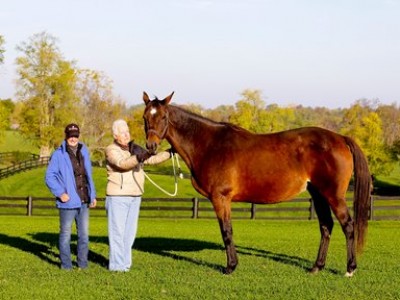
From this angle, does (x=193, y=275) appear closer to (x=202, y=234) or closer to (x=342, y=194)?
(x=342, y=194)

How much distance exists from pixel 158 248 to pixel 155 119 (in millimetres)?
4676

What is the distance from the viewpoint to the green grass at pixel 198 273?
25.5 feet

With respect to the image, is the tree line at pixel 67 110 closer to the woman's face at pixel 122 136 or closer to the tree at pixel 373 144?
the tree at pixel 373 144

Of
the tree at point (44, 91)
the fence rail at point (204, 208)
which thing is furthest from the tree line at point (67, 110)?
the fence rail at point (204, 208)

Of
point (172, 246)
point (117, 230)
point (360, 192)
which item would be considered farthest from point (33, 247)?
point (360, 192)

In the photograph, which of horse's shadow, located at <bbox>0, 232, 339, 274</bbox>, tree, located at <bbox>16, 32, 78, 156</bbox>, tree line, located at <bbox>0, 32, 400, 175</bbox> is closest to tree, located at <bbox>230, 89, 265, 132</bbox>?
tree line, located at <bbox>0, 32, 400, 175</bbox>

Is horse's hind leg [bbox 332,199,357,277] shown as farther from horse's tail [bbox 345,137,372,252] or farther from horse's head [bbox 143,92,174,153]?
horse's head [bbox 143,92,174,153]

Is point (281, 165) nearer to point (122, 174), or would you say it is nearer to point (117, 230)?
point (122, 174)

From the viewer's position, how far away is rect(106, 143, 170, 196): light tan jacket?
934 cm

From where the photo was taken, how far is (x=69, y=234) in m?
9.72

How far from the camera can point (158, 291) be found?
309 inches

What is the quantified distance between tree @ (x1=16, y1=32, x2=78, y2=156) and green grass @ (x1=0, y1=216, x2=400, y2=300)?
43.0 meters

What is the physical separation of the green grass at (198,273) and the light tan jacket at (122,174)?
50.0 inches

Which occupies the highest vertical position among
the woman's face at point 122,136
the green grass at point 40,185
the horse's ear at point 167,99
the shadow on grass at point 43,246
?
the horse's ear at point 167,99
